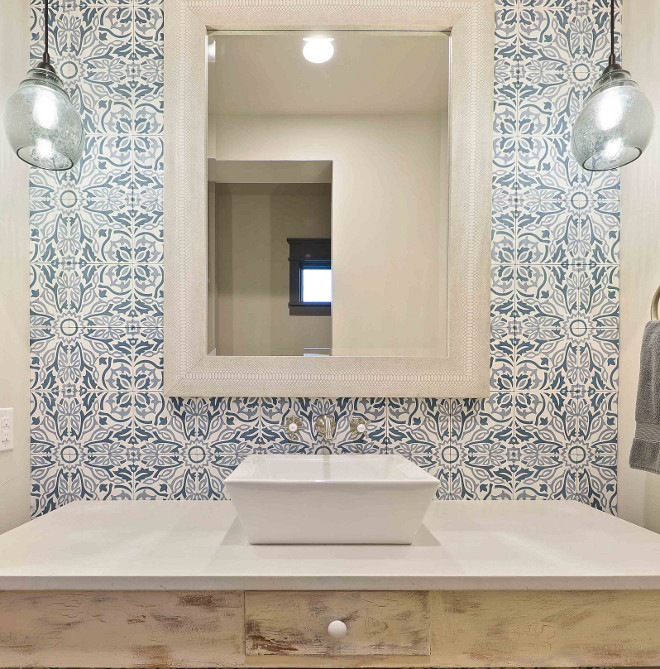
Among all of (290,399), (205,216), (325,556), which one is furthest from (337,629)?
(205,216)

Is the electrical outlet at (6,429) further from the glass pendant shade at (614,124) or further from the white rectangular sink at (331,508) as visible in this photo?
the glass pendant shade at (614,124)

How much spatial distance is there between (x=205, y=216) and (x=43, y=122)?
17.0 inches

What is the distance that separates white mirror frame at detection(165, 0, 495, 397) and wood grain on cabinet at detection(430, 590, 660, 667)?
0.59 meters

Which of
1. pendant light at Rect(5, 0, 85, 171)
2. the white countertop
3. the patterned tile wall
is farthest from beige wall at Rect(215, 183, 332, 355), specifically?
the white countertop

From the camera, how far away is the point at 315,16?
1408 millimetres

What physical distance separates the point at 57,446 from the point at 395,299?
1.03 m

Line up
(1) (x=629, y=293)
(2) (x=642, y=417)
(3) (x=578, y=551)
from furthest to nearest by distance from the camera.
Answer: (1) (x=629, y=293)
(2) (x=642, y=417)
(3) (x=578, y=551)

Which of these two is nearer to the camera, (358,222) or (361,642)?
(361,642)

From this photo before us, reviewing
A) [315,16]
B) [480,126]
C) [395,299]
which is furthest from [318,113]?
[395,299]

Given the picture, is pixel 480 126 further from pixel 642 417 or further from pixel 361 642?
pixel 361 642

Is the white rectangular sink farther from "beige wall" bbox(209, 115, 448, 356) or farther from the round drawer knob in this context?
"beige wall" bbox(209, 115, 448, 356)

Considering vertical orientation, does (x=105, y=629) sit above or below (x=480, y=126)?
below

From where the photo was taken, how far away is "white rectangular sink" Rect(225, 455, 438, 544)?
101cm

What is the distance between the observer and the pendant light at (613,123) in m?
1.19
